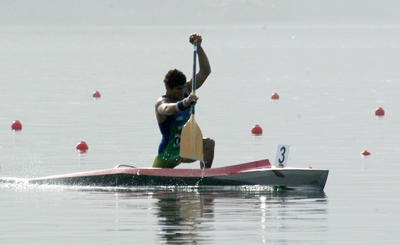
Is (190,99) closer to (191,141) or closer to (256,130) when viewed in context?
(191,141)

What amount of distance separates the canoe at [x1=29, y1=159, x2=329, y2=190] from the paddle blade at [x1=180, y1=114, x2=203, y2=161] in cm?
28

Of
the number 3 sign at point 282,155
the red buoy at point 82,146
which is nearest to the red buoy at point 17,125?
the red buoy at point 82,146

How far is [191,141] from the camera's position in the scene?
47.9ft

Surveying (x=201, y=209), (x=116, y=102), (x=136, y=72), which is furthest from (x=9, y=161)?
(x=136, y=72)

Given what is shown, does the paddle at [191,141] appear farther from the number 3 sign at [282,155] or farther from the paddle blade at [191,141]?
the number 3 sign at [282,155]

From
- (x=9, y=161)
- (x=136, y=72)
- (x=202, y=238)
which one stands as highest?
(x=136, y=72)

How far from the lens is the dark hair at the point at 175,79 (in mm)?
14648

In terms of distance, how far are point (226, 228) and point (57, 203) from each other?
10.6 feet

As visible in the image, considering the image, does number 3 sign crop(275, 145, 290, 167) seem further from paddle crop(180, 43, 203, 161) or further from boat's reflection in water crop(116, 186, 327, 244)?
paddle crop(180, 43, 203, 161)

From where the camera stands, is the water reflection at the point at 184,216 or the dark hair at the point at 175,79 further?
the dark hair at the point at 175,79

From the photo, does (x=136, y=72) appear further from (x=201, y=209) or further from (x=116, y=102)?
(x=201, y=209)

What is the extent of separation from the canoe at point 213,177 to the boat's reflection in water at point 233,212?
10cm

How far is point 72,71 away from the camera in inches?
2088

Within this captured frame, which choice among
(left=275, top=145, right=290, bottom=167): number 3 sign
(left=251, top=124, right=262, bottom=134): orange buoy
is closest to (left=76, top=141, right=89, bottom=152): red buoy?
(left=251, top=124, right=262, bottom=134): orange buoy
